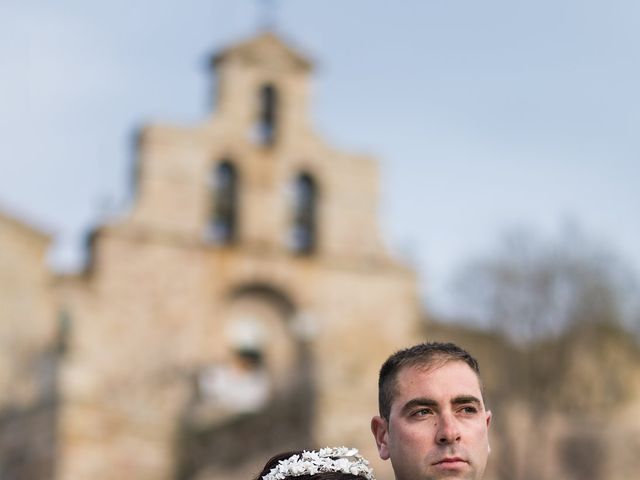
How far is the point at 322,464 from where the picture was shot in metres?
4.14

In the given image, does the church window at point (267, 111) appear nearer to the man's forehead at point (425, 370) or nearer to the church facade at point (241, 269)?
the church facade at point (241, 269)

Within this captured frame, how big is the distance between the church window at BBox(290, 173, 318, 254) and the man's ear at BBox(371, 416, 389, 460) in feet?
127

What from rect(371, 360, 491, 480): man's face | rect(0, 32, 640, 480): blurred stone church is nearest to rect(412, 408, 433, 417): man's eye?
rect(371, 360, 491, 480): man's face

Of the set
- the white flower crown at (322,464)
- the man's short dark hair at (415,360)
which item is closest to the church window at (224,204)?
the white flower crown at (322,464)

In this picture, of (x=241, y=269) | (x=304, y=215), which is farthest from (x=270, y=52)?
(x=241, y=269)

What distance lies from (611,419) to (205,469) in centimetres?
865

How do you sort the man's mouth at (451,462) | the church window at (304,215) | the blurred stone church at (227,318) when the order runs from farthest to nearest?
the church window at (304,215)
the blurred stone church at (227,318)
the man's mouth at (451,462)

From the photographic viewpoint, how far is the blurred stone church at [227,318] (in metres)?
29.2

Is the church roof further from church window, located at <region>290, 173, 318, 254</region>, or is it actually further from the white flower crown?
the white flower crown

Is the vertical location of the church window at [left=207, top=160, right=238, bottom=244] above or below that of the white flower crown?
above

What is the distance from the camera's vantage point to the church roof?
45.1 m

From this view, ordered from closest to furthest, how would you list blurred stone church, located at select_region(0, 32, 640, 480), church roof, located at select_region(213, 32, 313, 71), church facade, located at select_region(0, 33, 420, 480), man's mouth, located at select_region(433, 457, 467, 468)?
man's mouth, located at select_region(433, 457, 467, 468) < blurred stone church, located at select_region(0, 32, 640, 480) < church facade, located at select_region(0, 33, 420, 480) < church roof, located at select_region(213, 32, 313, 71)

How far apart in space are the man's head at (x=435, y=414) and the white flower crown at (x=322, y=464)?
173 millimetres

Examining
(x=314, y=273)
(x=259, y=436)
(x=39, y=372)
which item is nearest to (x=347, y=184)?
(x=314, y=273)
